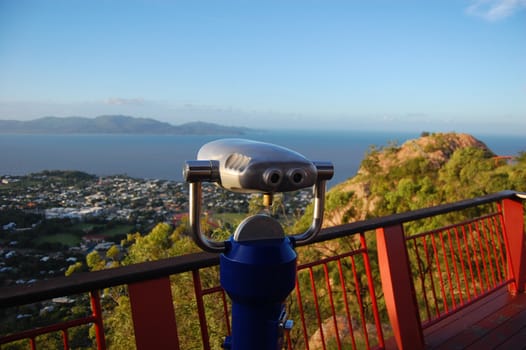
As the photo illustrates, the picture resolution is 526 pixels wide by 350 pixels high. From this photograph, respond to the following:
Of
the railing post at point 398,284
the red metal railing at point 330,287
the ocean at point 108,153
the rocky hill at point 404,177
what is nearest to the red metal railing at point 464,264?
the red metal railing at point 330,287

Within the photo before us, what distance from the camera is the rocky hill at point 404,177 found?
17.0 meters

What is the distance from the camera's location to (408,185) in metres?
17.4

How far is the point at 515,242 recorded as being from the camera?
10.5 feet

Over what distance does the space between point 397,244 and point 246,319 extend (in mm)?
1539

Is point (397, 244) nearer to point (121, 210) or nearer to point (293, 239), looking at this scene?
point (293, 239)

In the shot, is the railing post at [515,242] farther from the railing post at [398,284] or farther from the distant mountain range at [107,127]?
the distant mountain range at [107,127]

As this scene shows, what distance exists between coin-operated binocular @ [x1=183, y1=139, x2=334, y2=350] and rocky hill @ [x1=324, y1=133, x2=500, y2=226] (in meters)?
15.2

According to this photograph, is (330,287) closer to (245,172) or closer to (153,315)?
(153,315)

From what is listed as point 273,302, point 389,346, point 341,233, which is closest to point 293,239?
point 273,302

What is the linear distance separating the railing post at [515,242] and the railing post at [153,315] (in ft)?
9.80

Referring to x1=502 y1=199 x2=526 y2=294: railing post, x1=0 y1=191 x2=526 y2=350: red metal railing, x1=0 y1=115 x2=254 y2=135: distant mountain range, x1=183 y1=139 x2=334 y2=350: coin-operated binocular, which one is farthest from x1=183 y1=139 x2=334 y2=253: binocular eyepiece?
x1=0 y1=115 x2=254 y2=135: distant mountain range

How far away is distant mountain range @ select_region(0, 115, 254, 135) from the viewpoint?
2181cm

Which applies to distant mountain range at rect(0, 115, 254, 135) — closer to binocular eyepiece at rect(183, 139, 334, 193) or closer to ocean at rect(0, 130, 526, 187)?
ocean at rect(0, 130, 526, 187)

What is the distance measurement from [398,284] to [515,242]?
1685mm
